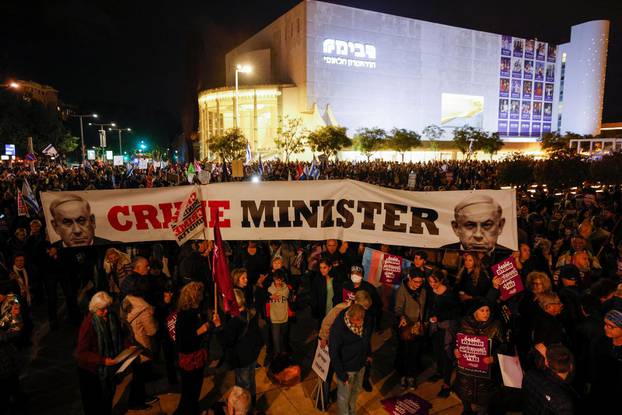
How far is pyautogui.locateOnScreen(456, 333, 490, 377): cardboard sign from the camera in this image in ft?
14.5

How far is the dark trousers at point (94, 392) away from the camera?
4.37 metres

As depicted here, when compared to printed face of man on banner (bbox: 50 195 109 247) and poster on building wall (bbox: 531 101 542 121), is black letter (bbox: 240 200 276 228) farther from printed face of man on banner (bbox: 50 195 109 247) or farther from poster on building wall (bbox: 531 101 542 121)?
poster on building wall (bbox: 531 101 542 121)

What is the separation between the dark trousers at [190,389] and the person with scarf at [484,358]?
2.75 m

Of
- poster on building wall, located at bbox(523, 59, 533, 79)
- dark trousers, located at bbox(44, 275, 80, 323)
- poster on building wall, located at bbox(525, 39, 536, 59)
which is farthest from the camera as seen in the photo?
poster on building wall, located at bbox(523, 59, 533, 79)

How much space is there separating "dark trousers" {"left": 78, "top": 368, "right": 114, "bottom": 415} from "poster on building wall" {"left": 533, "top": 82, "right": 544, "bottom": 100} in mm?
87564

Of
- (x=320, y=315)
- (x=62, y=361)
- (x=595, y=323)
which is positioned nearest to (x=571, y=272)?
(x=595, y=323)

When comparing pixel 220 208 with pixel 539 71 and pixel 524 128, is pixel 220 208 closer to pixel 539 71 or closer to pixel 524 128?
pixel 524 128

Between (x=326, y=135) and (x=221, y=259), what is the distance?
46904mm

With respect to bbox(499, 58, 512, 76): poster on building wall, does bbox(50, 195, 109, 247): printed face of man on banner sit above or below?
below

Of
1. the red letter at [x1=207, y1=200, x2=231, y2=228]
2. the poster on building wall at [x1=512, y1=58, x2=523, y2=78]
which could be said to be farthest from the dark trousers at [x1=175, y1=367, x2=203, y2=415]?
the poster on building wall at [x1=512, y1=58, x2=523, y2=78]

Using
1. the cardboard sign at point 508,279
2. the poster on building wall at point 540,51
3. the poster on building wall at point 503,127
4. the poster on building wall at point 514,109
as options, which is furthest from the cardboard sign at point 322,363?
the poster on building wall at point 540,51

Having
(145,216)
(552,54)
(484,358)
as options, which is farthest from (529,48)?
(145,216)

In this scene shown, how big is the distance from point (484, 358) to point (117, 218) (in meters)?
4.79

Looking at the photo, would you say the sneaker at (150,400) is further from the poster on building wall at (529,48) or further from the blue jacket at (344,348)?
the poster on building wall at (529,48)
